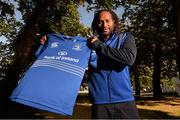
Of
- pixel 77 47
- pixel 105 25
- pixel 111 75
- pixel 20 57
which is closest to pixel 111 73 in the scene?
pixel 111 75

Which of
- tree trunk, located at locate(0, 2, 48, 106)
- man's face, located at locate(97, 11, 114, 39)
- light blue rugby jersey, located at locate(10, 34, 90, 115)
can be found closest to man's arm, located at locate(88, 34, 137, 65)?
man's face, located at locate(97, 11, 114, 39)

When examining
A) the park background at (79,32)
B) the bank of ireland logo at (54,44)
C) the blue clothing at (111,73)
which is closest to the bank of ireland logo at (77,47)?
the bank of ireland logo at (54,44)

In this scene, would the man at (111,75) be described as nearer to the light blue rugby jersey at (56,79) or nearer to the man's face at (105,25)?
the man's face at (105,25)

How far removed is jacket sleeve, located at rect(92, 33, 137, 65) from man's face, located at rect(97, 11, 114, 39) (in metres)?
0.20

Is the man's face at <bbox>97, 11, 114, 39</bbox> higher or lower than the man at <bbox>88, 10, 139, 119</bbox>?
higher

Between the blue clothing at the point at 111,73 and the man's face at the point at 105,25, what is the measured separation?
15 cm

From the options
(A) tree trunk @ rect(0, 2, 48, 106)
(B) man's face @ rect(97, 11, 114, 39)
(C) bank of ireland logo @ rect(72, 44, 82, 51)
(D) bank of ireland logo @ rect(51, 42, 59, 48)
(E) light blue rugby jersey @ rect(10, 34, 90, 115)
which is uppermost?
(A) tree trunk @ rect(0, 2, 48, 106)

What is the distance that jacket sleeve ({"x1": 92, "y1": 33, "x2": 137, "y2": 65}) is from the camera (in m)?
4.51

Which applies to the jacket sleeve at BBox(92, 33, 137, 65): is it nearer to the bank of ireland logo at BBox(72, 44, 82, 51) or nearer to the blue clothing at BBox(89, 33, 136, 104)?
the blue clothing at BBox(89, 33, 136, 104)

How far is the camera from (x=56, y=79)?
4.75 m

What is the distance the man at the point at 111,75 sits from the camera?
449cm

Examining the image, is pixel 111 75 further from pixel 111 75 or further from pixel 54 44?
pixel 54 44

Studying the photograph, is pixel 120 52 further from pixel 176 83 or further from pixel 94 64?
pixel 176 83

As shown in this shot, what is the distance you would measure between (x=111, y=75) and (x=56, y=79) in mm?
683
